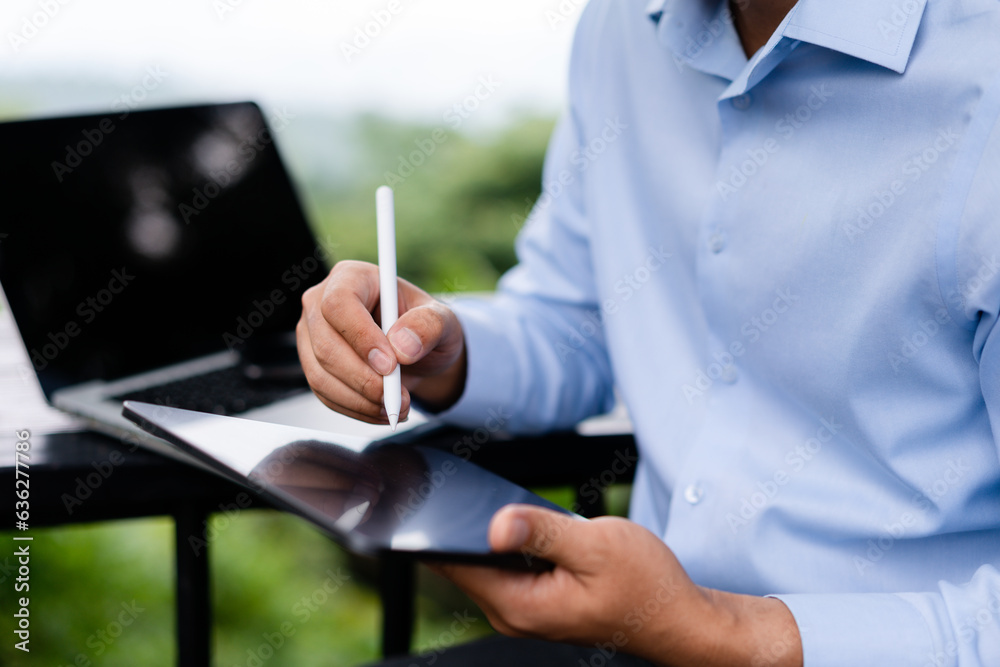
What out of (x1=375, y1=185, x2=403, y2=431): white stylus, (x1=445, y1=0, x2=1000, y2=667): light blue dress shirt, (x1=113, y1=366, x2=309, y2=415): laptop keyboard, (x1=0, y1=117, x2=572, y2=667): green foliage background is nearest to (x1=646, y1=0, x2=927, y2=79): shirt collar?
(x1=445, y1=0, x2=1000, y2=667): light blue dress shirt

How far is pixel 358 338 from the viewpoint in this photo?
0.66 metres

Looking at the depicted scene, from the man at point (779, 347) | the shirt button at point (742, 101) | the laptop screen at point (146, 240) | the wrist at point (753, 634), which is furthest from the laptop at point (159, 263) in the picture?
the shirt button at point (742, 101)

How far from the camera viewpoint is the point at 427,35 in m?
2.78

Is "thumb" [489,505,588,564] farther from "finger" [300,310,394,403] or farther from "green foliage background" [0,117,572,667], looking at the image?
"green foliage background" [0,117,572,667]

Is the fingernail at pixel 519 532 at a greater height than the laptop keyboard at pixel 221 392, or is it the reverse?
the fingernail at pixel 519 532

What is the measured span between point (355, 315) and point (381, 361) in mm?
A: 50

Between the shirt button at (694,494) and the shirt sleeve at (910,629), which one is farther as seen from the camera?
the shirt button at (694,494)

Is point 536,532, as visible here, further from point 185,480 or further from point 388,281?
point 185,480

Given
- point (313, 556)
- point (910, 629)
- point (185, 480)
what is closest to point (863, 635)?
point (910, 629)

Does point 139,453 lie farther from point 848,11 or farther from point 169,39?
point 169,39

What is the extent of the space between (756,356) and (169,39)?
2.21 m

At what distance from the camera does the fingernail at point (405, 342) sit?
0.67 m

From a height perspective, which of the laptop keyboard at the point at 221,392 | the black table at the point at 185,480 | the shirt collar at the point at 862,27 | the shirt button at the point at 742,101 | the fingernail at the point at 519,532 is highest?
the shirt collar at the point at 862,27

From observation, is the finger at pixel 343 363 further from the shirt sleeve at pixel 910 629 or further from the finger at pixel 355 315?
the shirt sleeve at pixel 910 629
